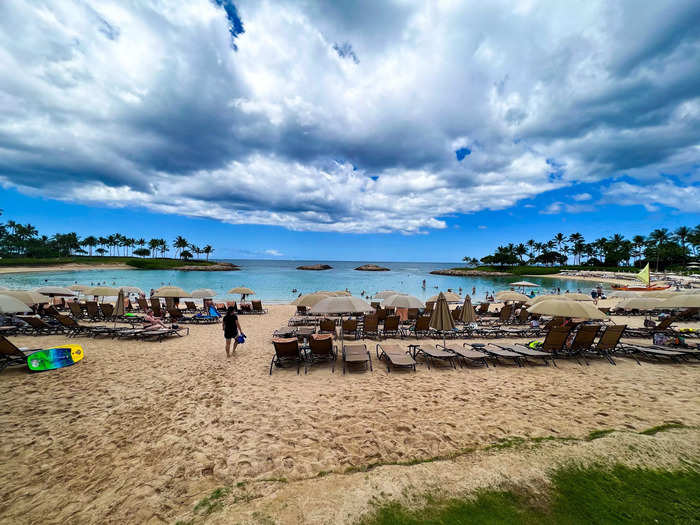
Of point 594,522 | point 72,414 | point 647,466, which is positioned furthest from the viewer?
point 72,414

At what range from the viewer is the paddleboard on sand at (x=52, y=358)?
6.57m

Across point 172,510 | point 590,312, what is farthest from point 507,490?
point 590,312

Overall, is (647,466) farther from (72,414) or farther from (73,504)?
(72,414)

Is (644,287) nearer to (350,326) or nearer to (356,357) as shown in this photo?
(350,326)

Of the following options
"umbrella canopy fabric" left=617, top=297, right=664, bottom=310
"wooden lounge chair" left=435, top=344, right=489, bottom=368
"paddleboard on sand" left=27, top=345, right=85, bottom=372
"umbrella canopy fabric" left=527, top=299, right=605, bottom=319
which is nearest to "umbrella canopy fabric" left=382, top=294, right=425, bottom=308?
"wooden lounge chair" left=435, top=344, right=489, bottom=368

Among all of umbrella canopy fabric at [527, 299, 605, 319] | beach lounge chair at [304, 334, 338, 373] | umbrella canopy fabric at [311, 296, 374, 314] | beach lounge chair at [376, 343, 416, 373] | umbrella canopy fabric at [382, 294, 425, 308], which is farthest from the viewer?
umbrella canopy fabric at [382, 294, 425, 308]

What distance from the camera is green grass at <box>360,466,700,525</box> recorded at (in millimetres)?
2633

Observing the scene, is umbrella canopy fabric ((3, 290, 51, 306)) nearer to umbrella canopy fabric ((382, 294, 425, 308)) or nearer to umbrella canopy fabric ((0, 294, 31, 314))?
umbrella canopy fabric ((0, 294, 31, 314))

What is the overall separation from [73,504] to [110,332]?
31.9ft

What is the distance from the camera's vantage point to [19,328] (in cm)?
1086

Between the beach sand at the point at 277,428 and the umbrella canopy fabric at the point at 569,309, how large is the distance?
1540 millimetres

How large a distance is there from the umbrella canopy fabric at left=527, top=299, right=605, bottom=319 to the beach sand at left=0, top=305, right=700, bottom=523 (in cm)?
154

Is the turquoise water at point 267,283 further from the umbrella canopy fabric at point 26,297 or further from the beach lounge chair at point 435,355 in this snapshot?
the beach lounge chair at point 435,355

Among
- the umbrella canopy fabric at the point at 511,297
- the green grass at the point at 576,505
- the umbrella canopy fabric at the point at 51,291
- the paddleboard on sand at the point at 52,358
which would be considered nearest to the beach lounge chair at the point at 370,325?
the umbrella canopy fabric at the point at 511,297
